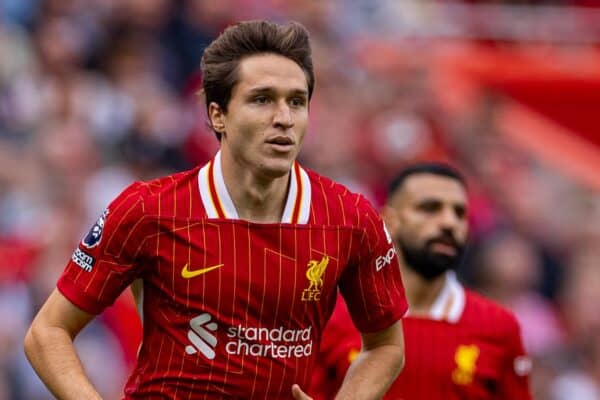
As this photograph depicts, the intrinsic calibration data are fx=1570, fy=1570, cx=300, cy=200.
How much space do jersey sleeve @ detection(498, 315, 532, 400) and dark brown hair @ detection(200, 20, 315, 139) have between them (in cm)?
219

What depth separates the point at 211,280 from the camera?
5273 mm

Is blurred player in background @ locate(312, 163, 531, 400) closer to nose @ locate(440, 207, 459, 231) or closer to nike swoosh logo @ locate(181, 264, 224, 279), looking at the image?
nose @ locate(440, 207, 459, 231)

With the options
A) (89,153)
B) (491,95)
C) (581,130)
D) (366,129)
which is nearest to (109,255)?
(89,153)

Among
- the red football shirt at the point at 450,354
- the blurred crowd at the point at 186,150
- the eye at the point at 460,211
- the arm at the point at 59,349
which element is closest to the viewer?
the arm at the point at 59,349

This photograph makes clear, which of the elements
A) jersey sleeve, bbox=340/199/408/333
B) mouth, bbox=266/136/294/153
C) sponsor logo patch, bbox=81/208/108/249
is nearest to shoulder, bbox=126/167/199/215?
sponsor logo patch, bbox=81/208/108/249

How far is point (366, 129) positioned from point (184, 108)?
1.65 metres

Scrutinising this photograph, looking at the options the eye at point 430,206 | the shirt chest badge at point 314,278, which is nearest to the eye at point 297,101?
the shirt chest badge at point 314,278

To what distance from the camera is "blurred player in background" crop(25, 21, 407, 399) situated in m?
5.23

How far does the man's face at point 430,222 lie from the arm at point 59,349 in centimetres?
228

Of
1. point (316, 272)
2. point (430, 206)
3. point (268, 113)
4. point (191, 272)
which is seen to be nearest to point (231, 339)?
point (191, 272)

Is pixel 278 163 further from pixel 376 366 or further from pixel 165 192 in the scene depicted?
pixel 376 366

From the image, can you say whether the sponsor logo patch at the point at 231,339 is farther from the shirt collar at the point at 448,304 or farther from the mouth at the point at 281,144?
the shirt collar at the point at 448,304

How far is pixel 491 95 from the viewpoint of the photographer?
14.2 m

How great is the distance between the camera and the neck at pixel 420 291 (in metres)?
7.17
